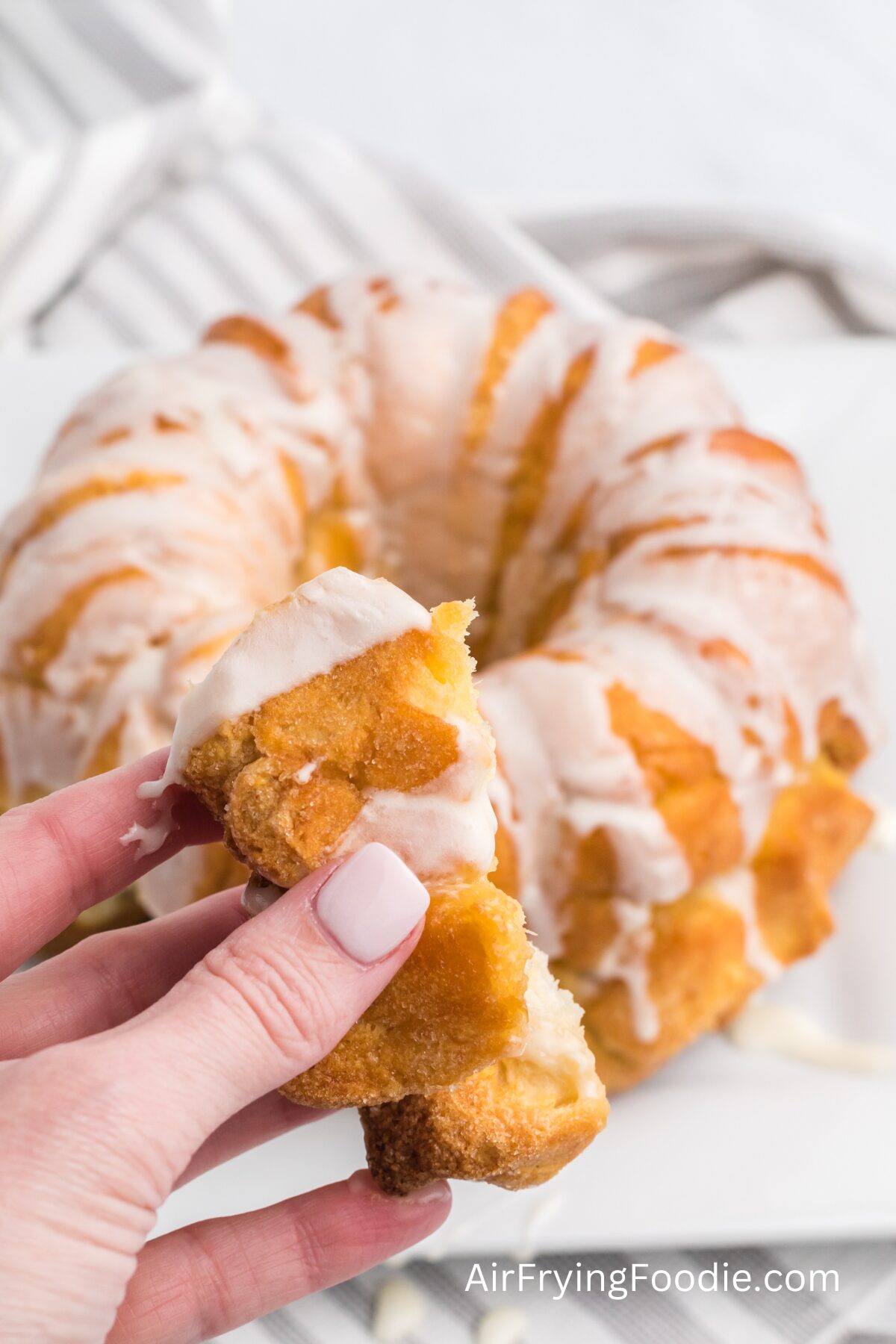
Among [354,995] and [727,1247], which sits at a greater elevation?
[354,995]

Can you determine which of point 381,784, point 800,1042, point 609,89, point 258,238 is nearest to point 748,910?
point 800,1042

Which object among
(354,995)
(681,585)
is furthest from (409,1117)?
(681,585)

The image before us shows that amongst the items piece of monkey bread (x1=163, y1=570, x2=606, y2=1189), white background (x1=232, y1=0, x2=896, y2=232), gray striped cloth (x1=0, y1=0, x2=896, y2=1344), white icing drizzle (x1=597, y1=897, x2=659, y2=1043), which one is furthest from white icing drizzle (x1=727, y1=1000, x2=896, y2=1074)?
white background (x1=232, y1=0, x2=896, y2=232)

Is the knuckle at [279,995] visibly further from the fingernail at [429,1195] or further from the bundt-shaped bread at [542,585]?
the bundt-shaped bread at [542,585]

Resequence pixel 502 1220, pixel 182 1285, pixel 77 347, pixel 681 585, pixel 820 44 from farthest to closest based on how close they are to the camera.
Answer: pixel 820 44, pixel 77 347, pixel 681 585, pixel 502 1220, pixel 182 1285

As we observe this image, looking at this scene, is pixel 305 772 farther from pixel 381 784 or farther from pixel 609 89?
pixel 609 89

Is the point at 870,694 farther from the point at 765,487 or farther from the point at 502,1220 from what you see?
the point at 502,1220
